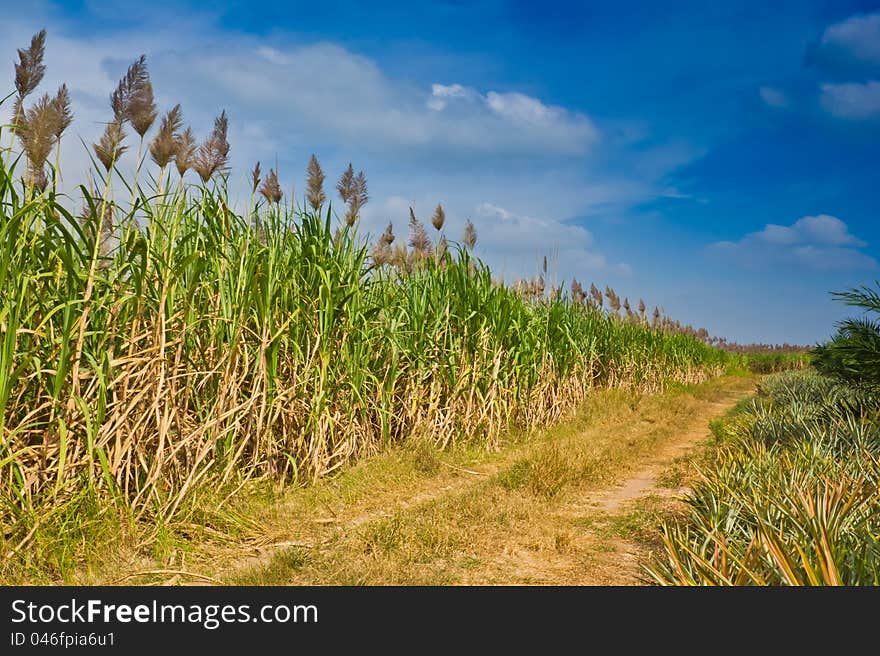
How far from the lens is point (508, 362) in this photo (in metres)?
7.08

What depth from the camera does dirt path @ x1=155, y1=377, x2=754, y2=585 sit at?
3.21 m

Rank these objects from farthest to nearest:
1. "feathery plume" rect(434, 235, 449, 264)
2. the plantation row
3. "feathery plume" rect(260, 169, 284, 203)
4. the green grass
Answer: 1. "feathery plume" rect(434, 235, 449, 264)
2. "feathery plume" rect(260, 169, 284, 203)
3. the green grass
4. the plantation row

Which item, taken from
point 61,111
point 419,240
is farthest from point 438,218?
point 61,111

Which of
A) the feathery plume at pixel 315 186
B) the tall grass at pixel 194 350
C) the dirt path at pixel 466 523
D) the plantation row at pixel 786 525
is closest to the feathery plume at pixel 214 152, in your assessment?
the tall grass at pixel 194 350

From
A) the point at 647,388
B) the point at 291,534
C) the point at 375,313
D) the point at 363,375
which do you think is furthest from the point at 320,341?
the point at 647,388

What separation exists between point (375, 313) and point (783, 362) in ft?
118

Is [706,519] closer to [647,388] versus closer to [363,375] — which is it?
[363,375]

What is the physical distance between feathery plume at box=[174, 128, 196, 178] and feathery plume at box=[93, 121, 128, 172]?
1.27 ft

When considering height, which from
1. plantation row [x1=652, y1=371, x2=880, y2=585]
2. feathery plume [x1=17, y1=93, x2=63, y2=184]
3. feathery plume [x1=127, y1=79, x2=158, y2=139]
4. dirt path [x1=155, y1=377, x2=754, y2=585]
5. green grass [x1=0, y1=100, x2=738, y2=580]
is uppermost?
feathery plume [x1=127, y1=79, x2=158, y2=139]

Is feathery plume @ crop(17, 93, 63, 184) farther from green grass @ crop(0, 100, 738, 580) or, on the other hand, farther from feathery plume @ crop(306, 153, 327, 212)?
feathery plume @ crop(306, 153, 327, 212)

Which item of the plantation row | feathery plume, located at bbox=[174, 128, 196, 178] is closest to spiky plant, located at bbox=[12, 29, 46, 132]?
feathery plume, located at bbox=[174, 128, 196, 178]

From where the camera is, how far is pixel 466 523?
3947 mm

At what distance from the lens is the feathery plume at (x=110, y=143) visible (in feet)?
11.2

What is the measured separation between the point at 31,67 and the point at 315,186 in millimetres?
2600
